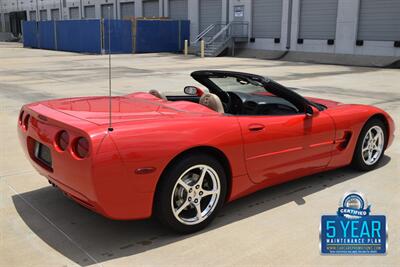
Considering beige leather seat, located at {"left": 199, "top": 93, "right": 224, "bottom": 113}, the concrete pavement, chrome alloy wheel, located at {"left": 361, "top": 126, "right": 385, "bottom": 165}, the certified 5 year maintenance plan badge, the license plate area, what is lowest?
the concrete pavement

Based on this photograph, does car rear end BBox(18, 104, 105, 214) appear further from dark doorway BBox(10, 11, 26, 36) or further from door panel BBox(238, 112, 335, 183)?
dark doorway BBox(10, 11, 26, 36)

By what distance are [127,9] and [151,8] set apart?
4.46m

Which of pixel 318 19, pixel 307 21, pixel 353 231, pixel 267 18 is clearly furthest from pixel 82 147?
pixel 267 18

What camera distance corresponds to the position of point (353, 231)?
3330 millimetres

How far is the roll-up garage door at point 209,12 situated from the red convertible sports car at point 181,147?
31.5 metres

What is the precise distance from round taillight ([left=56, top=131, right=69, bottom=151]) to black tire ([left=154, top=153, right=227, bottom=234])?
731 mm

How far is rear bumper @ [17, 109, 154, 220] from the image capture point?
2.86 m

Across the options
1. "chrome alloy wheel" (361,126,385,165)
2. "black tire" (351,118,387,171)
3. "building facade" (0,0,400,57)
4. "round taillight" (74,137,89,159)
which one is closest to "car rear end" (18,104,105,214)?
"round taillight" (74,137,89,159)

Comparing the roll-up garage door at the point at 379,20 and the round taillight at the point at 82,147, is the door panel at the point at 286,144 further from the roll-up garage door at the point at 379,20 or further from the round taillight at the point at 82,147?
the roll-up garage door at the point at 379,20

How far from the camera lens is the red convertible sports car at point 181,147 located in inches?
117

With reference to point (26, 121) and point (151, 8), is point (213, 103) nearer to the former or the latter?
point (26, 121)

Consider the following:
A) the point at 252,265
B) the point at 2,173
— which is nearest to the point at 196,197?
the point at 252,265

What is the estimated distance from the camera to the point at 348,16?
26.0m

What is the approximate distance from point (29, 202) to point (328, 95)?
942 cm
